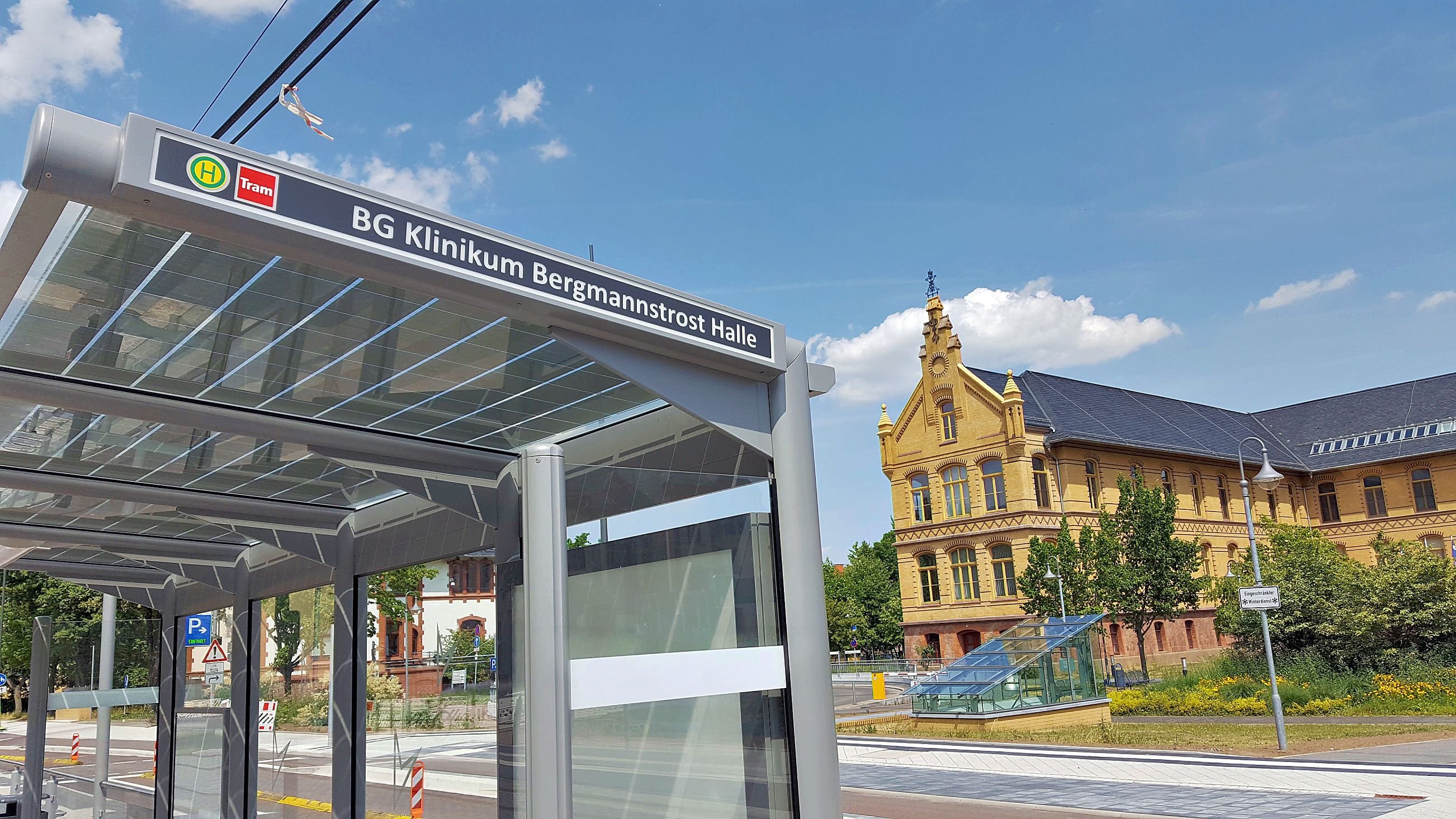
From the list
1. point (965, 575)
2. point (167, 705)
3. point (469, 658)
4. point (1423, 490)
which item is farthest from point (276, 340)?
point (1423, 490)

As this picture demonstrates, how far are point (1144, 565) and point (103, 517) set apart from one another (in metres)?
36.1

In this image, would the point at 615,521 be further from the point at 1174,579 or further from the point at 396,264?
the point at 1174,579

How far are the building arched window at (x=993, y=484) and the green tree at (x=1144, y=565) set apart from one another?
9309mm

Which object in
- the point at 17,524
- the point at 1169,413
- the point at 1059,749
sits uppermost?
the point at 1169,413

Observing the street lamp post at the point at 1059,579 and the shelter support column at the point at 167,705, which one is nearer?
the shelter support column at the point at 167,705

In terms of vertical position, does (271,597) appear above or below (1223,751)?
above

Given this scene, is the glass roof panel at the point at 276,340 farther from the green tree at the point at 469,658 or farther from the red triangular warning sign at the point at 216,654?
the red triangular warning sign at the point at 216,654

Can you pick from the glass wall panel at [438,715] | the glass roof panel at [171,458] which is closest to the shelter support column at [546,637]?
the glass wall panel at [438,715]

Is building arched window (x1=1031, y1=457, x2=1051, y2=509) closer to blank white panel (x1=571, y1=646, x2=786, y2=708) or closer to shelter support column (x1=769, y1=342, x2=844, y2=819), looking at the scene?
shelter support column (x1=769, y1=342, x2=844, y2=819)

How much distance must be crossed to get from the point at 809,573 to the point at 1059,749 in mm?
15977

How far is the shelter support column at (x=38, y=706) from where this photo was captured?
645 inches

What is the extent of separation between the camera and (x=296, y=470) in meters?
12.3

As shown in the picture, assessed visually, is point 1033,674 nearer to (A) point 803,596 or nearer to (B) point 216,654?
(B) point 216,654

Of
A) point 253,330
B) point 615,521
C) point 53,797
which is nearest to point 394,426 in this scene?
point 253,330
